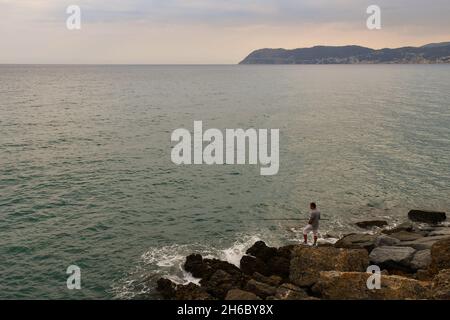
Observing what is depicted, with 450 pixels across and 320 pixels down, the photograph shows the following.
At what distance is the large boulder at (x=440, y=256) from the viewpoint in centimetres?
2006

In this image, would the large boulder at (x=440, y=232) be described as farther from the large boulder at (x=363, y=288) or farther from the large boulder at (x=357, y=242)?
the large boulder at (x=363, y=288)

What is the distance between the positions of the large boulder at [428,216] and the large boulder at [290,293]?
54.4 ft

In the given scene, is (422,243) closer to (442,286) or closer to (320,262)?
(320,262)

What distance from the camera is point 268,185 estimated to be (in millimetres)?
39094

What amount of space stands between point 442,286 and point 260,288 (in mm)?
7733

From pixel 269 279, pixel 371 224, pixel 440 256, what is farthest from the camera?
pixel 371 224

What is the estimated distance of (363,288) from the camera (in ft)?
57.8

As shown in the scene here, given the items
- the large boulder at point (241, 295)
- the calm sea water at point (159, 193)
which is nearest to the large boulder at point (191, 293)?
the large boulder at point (241, 295)

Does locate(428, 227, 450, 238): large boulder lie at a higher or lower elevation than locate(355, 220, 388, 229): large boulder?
higher

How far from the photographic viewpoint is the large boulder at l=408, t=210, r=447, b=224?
31156mm

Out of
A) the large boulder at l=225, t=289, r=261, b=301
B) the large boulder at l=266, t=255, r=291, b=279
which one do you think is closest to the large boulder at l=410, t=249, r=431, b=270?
the large boulder at l=266, t=255, r=291, b=279

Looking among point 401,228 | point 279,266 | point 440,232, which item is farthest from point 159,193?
point 440,232

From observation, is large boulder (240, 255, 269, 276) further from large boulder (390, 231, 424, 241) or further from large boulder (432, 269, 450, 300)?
large boulder (390, 231, 424, 241)
